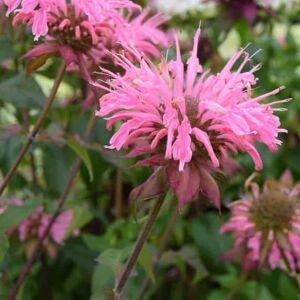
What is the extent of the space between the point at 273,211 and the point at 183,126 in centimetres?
49

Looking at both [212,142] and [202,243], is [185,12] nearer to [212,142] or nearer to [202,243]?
[202,243]

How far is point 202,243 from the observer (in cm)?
139

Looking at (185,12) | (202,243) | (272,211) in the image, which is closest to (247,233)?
(272,211)

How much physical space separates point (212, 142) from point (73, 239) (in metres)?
0.69

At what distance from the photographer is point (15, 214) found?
1.01m

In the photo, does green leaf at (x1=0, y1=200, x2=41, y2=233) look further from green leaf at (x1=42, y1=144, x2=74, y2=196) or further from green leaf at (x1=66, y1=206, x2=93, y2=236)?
green leaf at (x1=42, y1=144, x2=74, y2=196)

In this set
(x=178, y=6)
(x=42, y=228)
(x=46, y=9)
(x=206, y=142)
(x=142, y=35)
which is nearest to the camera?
(x=206, y=142)

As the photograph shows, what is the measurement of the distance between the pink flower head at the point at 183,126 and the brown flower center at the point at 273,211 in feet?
1.31

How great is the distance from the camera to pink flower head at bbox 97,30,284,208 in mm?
721

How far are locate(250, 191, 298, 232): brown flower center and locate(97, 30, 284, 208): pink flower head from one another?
399 mm

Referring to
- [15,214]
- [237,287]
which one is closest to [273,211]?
[237,287]

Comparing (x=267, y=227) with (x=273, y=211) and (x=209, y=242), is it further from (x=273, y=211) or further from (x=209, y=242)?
(x=209, y=242)

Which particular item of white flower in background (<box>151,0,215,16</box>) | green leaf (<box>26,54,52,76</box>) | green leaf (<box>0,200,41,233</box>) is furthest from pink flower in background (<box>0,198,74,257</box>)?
white flower in background (<box>151,0,215,16</box>)

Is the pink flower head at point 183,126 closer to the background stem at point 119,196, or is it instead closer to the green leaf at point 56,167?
the green leaf at point 56,167
